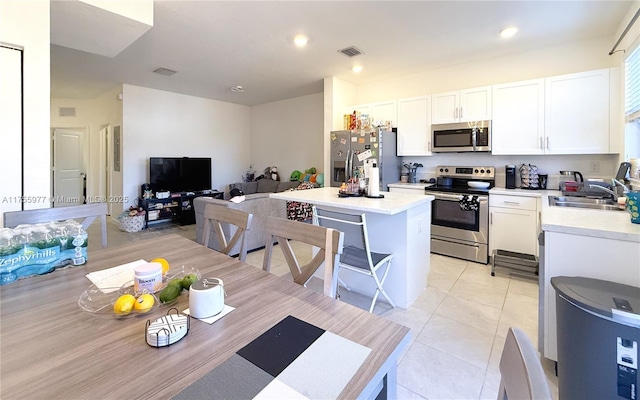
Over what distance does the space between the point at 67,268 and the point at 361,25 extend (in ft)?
10.7

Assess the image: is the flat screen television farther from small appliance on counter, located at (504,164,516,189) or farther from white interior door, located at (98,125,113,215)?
small appliance on counter, located at (504,164,516,189)

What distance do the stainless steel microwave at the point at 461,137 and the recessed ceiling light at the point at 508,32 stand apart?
0.98 m

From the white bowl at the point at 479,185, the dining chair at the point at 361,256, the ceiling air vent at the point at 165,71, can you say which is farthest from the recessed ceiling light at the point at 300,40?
the white bowl at the point at 479,185

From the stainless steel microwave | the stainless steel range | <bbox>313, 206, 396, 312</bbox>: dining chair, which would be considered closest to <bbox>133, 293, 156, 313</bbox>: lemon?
<bbox>313, 206, 396, 312</bbox>: dining chair

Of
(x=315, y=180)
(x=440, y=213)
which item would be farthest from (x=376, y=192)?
(x=315, y=180)

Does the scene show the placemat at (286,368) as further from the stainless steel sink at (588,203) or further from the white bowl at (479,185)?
the white bowl at (479,185)

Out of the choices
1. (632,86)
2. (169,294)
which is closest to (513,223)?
(632,86)

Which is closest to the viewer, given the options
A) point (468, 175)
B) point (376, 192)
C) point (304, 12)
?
point (376, 192)

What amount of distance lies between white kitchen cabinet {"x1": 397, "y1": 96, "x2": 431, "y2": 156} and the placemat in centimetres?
397

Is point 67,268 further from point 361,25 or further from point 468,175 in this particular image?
point 468,175

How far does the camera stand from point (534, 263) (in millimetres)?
3111

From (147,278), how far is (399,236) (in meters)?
1.91

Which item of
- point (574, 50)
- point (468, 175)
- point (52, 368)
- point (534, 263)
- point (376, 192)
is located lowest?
point (534, 263)

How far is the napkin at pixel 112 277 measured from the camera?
1.17 m
